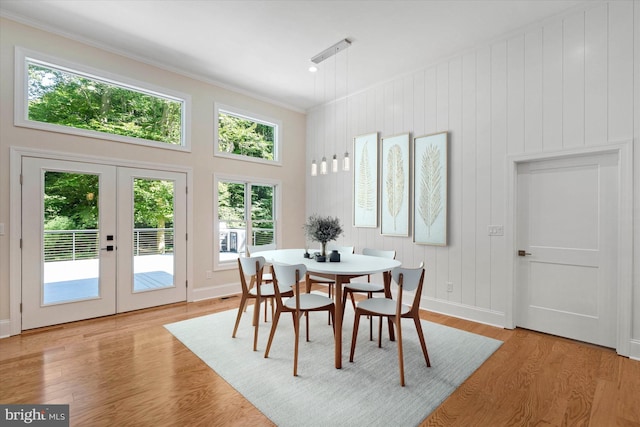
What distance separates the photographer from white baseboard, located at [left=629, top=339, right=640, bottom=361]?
267cm

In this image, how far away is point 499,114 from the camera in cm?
350

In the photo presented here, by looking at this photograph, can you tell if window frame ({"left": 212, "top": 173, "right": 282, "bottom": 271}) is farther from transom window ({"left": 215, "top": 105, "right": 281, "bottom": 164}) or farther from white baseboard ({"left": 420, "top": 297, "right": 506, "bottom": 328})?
white baseboard ({"left": 420, "top": 297, "right": 506, "bottom": 328})

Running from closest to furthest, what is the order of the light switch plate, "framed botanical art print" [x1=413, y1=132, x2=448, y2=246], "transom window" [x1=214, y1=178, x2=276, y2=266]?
the light switch plate → "framed botanical art print" [x1=413, y1=132, x2=448, y2=246] → "transom window" [x1=214, y1=178, x2=276, y2=266]

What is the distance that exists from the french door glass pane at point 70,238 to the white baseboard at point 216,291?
123 centimetres

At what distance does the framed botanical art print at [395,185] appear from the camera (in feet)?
14.2

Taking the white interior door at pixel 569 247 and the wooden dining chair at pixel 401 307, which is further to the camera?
the white interior door at pixel 569 247

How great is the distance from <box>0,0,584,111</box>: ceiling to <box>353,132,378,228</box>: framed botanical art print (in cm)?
102

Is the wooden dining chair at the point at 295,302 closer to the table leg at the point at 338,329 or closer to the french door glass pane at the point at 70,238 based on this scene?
the table leg at the point at 338,329

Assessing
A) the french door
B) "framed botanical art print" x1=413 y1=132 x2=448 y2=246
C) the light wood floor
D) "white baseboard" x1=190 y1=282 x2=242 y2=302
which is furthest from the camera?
"white baseboard" x1=190 y1=282 x2=242 y2=302

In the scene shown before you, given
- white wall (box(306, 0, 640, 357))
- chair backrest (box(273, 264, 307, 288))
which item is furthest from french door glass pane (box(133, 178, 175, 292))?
white wall (box(306, 0, 640, 357))

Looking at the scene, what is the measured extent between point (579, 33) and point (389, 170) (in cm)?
245

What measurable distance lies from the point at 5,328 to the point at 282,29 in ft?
14.2

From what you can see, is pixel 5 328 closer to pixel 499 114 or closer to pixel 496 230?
pixel 496 230

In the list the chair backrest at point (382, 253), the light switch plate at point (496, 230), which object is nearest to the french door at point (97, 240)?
the chair backrest at point (382, 253)
